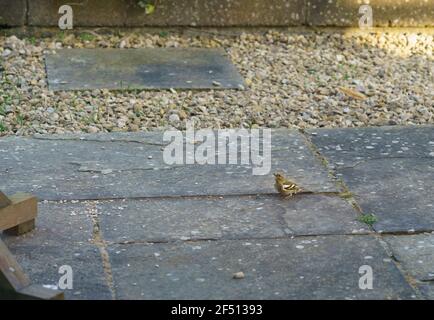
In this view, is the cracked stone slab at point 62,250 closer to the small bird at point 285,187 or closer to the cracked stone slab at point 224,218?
the cracked stone slab at point 224,218

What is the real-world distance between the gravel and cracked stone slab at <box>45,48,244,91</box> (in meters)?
0.07

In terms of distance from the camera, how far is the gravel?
509 cm

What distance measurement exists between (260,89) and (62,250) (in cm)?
218

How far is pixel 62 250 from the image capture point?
3.66 meters

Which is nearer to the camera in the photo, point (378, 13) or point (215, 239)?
point (215, 239)

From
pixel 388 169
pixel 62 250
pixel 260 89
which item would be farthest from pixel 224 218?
pixel 260 89

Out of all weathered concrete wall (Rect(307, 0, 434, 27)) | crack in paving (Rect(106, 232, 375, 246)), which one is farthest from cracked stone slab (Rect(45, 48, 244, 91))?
crack in paving (Rect(106, 232, 375, 246))

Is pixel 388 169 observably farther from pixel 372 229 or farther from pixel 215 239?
pixel 215 239

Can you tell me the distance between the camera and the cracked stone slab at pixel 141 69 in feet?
18.1

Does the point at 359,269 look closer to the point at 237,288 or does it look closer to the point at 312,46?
the point at 237,288

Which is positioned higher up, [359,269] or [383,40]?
[383,40]
